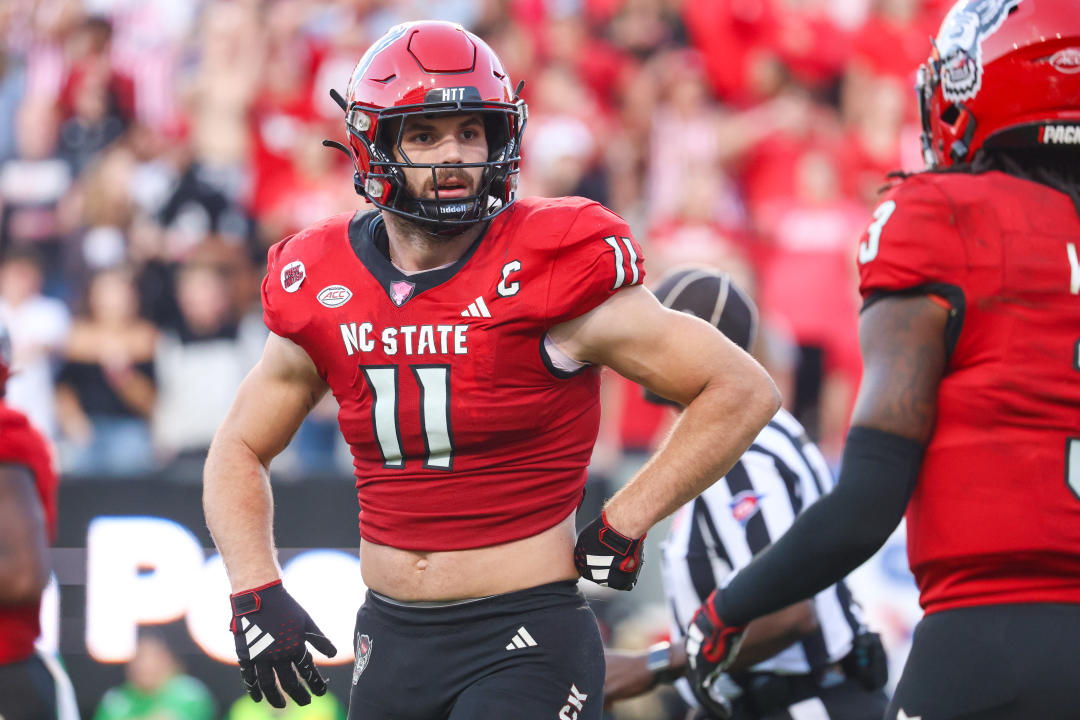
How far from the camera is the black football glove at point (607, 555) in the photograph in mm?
3148

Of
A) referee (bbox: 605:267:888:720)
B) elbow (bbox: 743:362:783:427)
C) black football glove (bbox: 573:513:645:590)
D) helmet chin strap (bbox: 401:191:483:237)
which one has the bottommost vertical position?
referee (bbox: 605:267:888:720)

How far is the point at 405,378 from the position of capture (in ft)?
10.6

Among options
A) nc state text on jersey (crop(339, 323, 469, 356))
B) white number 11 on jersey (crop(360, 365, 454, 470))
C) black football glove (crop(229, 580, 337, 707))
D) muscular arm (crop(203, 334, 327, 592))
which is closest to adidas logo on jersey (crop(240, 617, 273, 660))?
black football glove (crop(229, 580, 337, 707))

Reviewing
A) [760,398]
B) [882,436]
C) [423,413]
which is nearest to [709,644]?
[760,398]

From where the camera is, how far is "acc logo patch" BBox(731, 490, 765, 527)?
388 centimetres

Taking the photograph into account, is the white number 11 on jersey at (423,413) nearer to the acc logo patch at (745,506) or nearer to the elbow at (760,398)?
the elbow at (760,398)

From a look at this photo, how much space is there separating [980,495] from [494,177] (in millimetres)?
1370

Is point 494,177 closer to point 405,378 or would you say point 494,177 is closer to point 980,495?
point 405,378

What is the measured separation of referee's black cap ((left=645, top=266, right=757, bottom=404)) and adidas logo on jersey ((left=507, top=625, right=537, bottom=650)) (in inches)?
53.0

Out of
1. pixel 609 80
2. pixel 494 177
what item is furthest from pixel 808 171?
pixel 494 177

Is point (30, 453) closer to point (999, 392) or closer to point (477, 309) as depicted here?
point (477, 309)

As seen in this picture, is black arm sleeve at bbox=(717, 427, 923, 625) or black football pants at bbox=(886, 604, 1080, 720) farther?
black arm sleeve at bbox=(717, 427, 923, 625)

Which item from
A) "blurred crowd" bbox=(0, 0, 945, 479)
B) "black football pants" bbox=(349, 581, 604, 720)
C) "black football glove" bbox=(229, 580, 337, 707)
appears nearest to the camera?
"black football pants" bbox=(349, 581, 604, 720)

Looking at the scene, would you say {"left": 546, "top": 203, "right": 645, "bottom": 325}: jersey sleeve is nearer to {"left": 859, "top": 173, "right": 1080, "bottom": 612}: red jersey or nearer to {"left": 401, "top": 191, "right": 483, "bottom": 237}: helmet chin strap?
{"left": 401, "top": 191, "right": 483, "bottom": 237}: helmet chin strap
